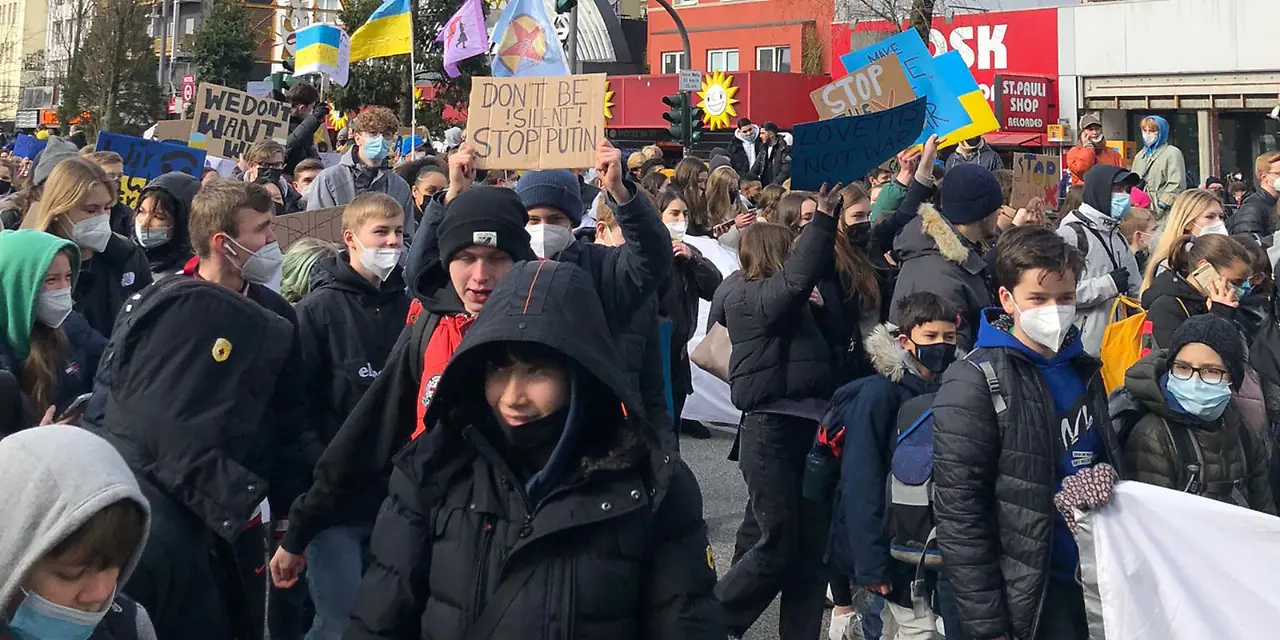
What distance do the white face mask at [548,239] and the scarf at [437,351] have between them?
896 millimetres

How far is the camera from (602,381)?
119 inches

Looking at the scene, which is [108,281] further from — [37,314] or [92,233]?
[37,314]

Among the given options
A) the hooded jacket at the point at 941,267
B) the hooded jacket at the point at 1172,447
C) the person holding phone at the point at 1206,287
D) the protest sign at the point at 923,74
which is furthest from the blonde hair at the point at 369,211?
the protest sign at the point at 923,74

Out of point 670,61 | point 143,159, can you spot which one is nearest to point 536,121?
point 143,159

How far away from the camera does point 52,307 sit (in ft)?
17.0

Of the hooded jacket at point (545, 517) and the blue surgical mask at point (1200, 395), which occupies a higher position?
the blue surgical mask at point (1200, 395)

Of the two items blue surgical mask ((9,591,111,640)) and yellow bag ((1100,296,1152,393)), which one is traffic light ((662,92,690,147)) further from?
blue surgical mask ((9,591,111,640))

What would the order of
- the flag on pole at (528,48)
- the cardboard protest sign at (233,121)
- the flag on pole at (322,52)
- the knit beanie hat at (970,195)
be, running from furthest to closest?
the flag on pole at (322,52) → the cardboard protest sign at (233,121) → the flag on pole at (528,48) → the knit beanie hat at (970,195)

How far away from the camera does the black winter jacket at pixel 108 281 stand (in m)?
6.74

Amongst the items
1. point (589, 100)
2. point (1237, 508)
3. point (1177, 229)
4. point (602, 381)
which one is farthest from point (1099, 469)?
point (1177, 229)

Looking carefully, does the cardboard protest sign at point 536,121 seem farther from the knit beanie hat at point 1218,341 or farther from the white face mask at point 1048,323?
the knit beanie hat at point 1218,341

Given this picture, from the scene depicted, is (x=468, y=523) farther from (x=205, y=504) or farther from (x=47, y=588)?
(x=205, y=504)

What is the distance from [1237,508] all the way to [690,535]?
6.80 ft

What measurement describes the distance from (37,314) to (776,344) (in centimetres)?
290
